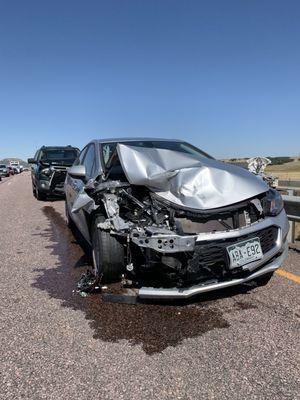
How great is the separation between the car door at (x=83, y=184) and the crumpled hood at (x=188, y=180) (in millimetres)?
1024

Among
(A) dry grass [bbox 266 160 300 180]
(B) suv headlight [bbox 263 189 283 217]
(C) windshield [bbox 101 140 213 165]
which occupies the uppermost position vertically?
(C) windshield [bbox 101 140 213 165]

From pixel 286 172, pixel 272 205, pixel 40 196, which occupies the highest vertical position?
pixel 272 205

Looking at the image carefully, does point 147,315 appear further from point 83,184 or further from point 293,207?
point 293,207

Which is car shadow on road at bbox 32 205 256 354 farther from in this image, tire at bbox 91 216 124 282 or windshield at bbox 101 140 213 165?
windshield at bbox 101 140 213 165

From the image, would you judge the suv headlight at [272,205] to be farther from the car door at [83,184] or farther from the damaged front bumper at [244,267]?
the car door at [83,184]

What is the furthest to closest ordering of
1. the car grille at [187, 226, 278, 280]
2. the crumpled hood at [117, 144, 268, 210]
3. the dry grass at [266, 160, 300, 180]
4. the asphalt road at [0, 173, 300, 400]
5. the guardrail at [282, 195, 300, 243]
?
the dry grass at [266, 160, 300, 180] → the guardrail at [282, 195, 300, 243] → the crumpled hood at [117, 144, 268, 210] → the car grille at [187, 226, 278, 280] → the asphalt road at [0, 173, 300, 400]

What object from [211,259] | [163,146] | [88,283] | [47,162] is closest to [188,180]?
[211,259]

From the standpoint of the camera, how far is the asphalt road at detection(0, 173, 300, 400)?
304cm

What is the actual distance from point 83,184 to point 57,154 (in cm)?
1092

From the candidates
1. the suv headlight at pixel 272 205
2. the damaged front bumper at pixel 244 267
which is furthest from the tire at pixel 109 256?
the suv headlight at pixel 272 205

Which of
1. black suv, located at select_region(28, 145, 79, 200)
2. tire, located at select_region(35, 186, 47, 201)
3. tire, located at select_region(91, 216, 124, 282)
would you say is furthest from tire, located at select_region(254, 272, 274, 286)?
tire, located at select_region(35, 186, 47, 201)

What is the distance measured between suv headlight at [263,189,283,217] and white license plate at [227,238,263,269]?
0.40 metres

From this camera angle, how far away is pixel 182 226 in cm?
421

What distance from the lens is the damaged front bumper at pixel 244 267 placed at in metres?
4.05
